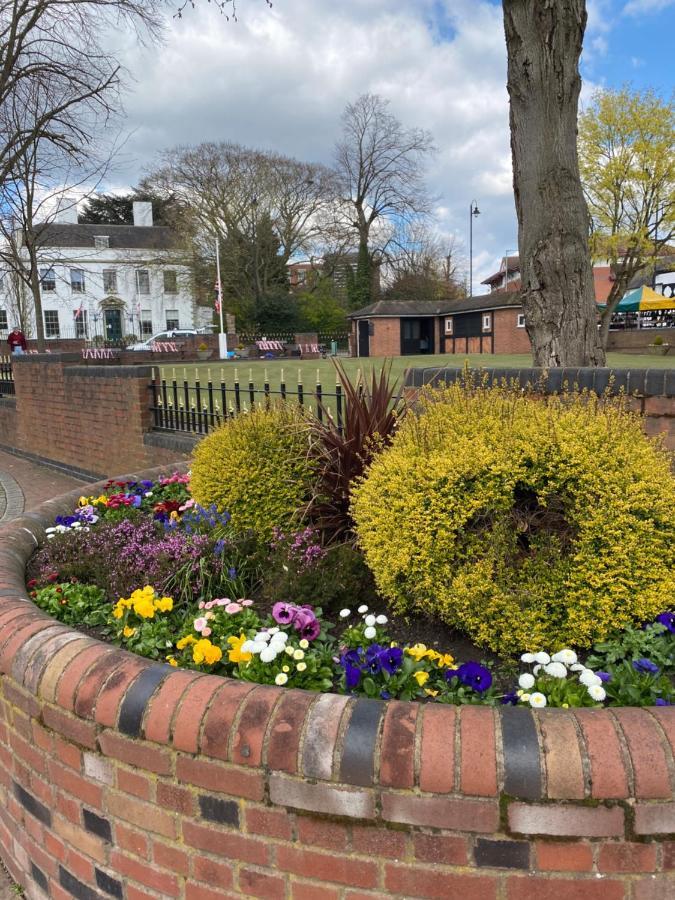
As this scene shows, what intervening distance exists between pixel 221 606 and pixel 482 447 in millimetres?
1188

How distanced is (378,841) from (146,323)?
59.5 m

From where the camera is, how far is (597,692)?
5.91 feet

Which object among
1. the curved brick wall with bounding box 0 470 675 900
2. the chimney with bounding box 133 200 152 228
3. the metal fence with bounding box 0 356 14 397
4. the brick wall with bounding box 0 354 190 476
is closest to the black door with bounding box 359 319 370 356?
the metal fence with bounding box 0 356 14 397

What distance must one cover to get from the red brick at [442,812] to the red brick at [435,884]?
12 centimetres

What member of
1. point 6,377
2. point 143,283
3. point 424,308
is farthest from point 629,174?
point 143,283

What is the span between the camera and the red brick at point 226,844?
169 centimetres

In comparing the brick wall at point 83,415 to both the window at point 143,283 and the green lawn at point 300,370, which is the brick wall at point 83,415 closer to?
the green lawn at point 300,370

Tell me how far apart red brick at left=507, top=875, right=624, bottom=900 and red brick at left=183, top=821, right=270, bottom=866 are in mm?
614

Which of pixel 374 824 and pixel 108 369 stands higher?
pixel 108 369

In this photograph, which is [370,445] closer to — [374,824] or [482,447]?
[482,447]

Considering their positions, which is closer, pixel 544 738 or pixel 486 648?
pixel 544 738

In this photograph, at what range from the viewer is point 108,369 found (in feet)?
30.1

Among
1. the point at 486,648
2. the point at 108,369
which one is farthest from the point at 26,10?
the point at 486,648

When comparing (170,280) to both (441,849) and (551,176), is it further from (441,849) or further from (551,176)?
(441,849)
